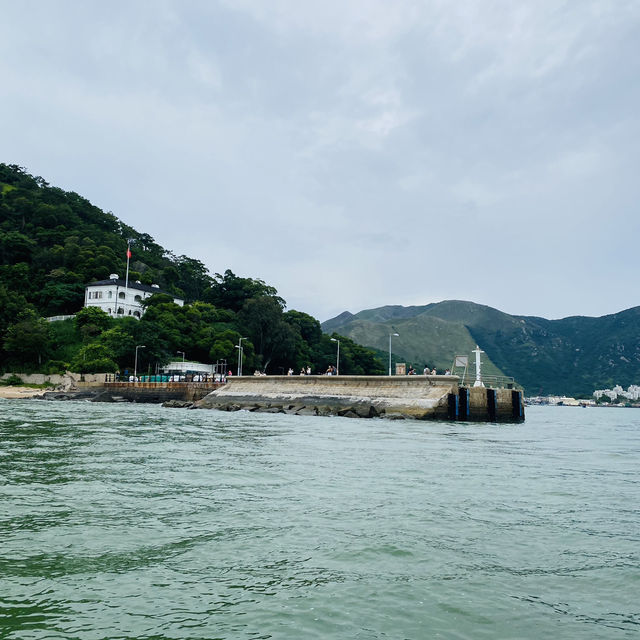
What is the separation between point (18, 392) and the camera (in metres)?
71.5

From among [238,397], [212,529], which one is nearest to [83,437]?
[212,529]

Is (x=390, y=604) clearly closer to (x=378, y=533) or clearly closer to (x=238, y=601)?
(x=238, y=601)

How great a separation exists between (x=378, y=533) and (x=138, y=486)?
18.7 ft

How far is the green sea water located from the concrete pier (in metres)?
29.6

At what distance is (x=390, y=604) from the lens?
5.62m

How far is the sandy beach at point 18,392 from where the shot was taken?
66225 millimetres

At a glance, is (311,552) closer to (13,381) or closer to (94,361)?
(94,361)

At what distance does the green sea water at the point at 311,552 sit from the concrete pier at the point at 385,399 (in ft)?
97.0

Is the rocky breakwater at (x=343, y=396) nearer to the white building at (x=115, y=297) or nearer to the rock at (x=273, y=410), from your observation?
Answer: the rock at (x=273, y=410)

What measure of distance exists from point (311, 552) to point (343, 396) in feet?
142

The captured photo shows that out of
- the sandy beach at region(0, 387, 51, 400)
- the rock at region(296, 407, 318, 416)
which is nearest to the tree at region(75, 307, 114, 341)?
the sandy beach at region(0, 387, 51, 400)

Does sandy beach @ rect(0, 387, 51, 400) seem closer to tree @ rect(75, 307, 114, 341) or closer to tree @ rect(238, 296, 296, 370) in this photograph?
tree @ rect(75, 307, 114, 341)

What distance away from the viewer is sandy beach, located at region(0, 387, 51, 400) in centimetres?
6622

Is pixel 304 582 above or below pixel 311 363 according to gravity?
below
